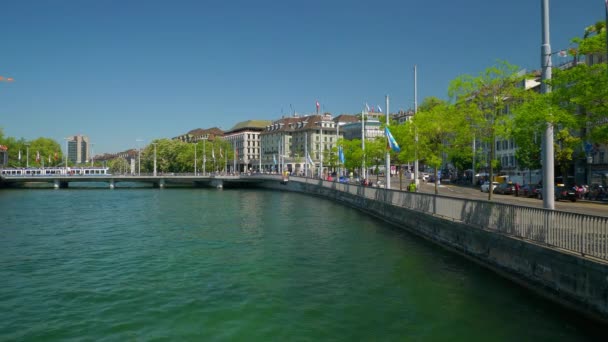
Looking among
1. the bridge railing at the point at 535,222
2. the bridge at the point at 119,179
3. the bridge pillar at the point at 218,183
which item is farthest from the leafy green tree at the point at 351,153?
the bridge railing at the point at 535,222

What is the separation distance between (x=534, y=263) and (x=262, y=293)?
26.7 ft

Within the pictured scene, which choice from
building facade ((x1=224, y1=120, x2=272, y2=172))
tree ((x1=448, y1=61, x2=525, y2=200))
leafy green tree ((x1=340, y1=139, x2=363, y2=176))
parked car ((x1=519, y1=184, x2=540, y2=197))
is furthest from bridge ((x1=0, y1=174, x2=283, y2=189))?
tree ((x1=448, y1=61, x2=525, y2=200))

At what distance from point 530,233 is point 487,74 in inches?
545

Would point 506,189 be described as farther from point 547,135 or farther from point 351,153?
point 547,135

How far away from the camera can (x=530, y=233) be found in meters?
15.2

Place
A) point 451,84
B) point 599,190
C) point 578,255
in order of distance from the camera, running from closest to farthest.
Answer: point 578,255, point 451,84, point 599,190

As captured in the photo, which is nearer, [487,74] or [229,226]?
[487,74]

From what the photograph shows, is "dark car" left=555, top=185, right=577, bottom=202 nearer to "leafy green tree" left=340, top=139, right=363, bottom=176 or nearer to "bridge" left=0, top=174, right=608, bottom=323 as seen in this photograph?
"bridge" left=0, top=174, right=608, bottom=323

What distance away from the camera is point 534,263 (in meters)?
14.6

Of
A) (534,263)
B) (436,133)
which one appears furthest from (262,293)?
(436,133)

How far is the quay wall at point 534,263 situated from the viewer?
11719 mm

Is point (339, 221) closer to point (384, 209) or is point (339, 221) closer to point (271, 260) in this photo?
point (384, 209)

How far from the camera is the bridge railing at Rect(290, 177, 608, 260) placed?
39.7ft

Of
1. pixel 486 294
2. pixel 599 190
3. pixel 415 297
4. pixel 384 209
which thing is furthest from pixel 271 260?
pixel 599 190
